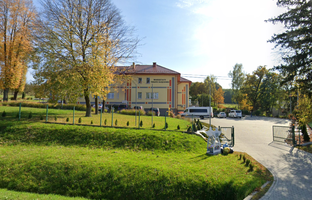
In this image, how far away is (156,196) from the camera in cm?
719

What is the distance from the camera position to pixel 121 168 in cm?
839

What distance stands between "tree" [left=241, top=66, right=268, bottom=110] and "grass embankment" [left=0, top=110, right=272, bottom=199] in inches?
2038

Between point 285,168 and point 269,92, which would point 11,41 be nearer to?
point 285,168

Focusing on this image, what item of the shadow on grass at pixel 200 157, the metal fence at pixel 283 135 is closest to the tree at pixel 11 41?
the shadow on grass at pixel 200 157

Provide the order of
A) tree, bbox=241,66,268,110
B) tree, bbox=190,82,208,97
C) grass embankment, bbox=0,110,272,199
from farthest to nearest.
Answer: tree, bbox=190,82,208,97 < tree, bbox=241,66,268,110 < grass embankment, bbox=0,110,272,199

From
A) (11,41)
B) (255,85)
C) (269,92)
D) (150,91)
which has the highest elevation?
(11,41)

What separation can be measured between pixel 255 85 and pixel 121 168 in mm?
59895

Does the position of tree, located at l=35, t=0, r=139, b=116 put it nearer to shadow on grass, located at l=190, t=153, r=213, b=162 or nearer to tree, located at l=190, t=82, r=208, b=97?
shadow on grass, located at l=190, t=153, r=213, b=162

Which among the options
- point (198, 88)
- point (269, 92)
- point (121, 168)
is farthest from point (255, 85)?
point (121, 168)

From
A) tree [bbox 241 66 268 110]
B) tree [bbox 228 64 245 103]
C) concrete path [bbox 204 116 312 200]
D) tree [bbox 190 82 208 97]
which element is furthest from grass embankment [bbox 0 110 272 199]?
tree [bbox 190 82 208 97]

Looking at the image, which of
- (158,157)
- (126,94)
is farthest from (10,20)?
(158,157)

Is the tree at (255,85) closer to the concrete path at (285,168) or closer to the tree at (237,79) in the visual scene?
the tree at (237,79)

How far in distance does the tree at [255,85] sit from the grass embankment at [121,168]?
5177cm

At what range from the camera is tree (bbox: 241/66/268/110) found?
56406mm
